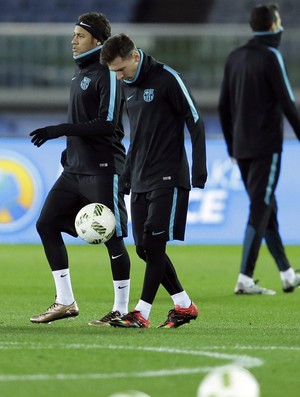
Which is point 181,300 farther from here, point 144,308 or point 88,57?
point 88,57

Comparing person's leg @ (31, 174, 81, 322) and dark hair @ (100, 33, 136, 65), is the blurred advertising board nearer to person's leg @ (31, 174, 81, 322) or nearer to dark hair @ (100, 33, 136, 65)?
person's leg @ (31, 174, 81, 322)

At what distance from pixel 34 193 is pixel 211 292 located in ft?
20.9

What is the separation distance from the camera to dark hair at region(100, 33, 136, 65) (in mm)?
7918

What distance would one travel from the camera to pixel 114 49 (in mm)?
7910

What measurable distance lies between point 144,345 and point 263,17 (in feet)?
17.1

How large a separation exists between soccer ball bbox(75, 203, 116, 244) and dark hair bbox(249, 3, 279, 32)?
A: 3722 millimetres

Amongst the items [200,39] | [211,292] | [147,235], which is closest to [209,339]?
[147,235]

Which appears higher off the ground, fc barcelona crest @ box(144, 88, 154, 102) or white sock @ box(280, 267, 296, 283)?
fc barcelona crest @ box(144, 88, 154, 102)

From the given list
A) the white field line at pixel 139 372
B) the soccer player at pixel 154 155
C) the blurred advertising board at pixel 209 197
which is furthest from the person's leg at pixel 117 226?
the blurred advertising board at pixel 209 197

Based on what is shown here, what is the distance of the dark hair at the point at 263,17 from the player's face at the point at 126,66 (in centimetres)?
346

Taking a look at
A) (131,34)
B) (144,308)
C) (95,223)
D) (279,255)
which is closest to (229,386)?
(144,308)

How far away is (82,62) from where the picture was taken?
846 centimetres

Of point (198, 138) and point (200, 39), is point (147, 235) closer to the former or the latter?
point (198, 138)

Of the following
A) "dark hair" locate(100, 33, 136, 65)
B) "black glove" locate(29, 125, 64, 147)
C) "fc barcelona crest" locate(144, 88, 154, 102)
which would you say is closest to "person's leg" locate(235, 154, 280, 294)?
"fc barcelona crest" locate(144, 88, 154, 102)
